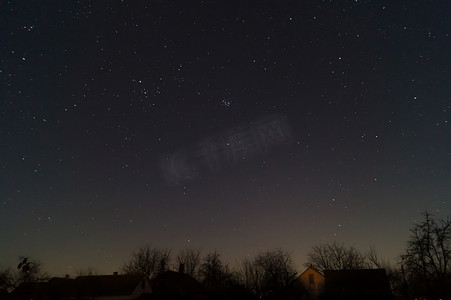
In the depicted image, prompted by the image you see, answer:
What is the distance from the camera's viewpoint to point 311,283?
76000mm

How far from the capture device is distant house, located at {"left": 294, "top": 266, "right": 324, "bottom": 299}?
73869mm

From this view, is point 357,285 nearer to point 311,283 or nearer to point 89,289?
point 311,283

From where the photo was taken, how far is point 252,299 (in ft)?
126

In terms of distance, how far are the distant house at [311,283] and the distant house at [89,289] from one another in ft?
101

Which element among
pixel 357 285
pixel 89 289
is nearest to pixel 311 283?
pixel 357 285

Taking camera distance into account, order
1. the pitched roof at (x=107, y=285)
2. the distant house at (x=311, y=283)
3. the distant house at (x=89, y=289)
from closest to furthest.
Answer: the distant house at (x=89, y=289) → the pitched roof at (x=107, y=285) → the distant house at (x=311, y=283)

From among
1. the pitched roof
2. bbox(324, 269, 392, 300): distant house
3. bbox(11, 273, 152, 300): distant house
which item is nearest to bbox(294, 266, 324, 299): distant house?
bbox(324, 269, 392, 300): distant house

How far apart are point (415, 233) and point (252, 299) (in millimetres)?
31034

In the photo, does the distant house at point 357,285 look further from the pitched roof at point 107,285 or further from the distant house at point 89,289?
the pitched roof at point 107,285

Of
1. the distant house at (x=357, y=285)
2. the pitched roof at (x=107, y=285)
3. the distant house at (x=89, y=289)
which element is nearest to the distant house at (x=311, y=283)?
the distant house at (x=357, y=285)

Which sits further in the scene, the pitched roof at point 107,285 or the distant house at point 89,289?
the pitched roof at point 107,285

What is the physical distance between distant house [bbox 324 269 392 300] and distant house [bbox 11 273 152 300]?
3490 centimetres

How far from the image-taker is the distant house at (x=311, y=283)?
73.9 metres

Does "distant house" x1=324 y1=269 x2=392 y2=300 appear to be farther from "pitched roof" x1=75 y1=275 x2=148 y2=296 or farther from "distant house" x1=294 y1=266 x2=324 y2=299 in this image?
Result: "pitched roof" x1=75 y1=275 x2=148 y2=296
